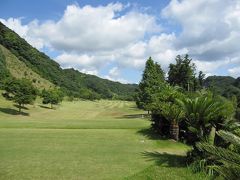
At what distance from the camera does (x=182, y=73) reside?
61.8 metres

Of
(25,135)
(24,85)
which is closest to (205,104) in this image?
(25,135)

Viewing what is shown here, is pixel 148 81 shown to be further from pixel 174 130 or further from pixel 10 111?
pixel 174 130

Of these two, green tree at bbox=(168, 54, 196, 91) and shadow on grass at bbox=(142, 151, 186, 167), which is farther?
green tree at bbox=(168, 54, 196, 91)

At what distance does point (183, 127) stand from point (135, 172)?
12390 mm

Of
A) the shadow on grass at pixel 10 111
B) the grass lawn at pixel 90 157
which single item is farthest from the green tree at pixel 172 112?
the shadow on grass at pixel 10 111

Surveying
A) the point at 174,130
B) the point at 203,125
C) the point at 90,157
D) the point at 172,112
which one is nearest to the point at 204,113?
the point at 203,125

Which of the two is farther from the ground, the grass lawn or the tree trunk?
the tree trunk

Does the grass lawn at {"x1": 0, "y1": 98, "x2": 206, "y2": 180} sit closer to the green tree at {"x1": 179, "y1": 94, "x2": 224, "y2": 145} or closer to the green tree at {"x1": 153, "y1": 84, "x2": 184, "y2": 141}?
the green tree at {"x1": 153, "y1": 84, "x2": 184, "y2": 141}

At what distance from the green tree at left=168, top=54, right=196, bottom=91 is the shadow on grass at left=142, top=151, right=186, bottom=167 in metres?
43.4

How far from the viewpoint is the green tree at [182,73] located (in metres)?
61.2

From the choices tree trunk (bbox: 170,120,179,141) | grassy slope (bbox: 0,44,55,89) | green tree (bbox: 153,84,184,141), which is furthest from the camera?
grassy slope (bbox: 0,44,55,89)

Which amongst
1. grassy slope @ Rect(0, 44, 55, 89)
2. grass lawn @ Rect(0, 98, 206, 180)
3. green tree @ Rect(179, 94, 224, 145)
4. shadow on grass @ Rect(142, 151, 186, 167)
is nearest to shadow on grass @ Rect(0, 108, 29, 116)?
grass lawn @ Rect(0, 98, 206, 180)

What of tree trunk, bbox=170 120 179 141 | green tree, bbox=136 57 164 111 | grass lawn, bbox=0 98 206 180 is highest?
green tree, bbox=136 57 164 111

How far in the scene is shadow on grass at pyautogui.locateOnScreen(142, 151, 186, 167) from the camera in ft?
52.1
